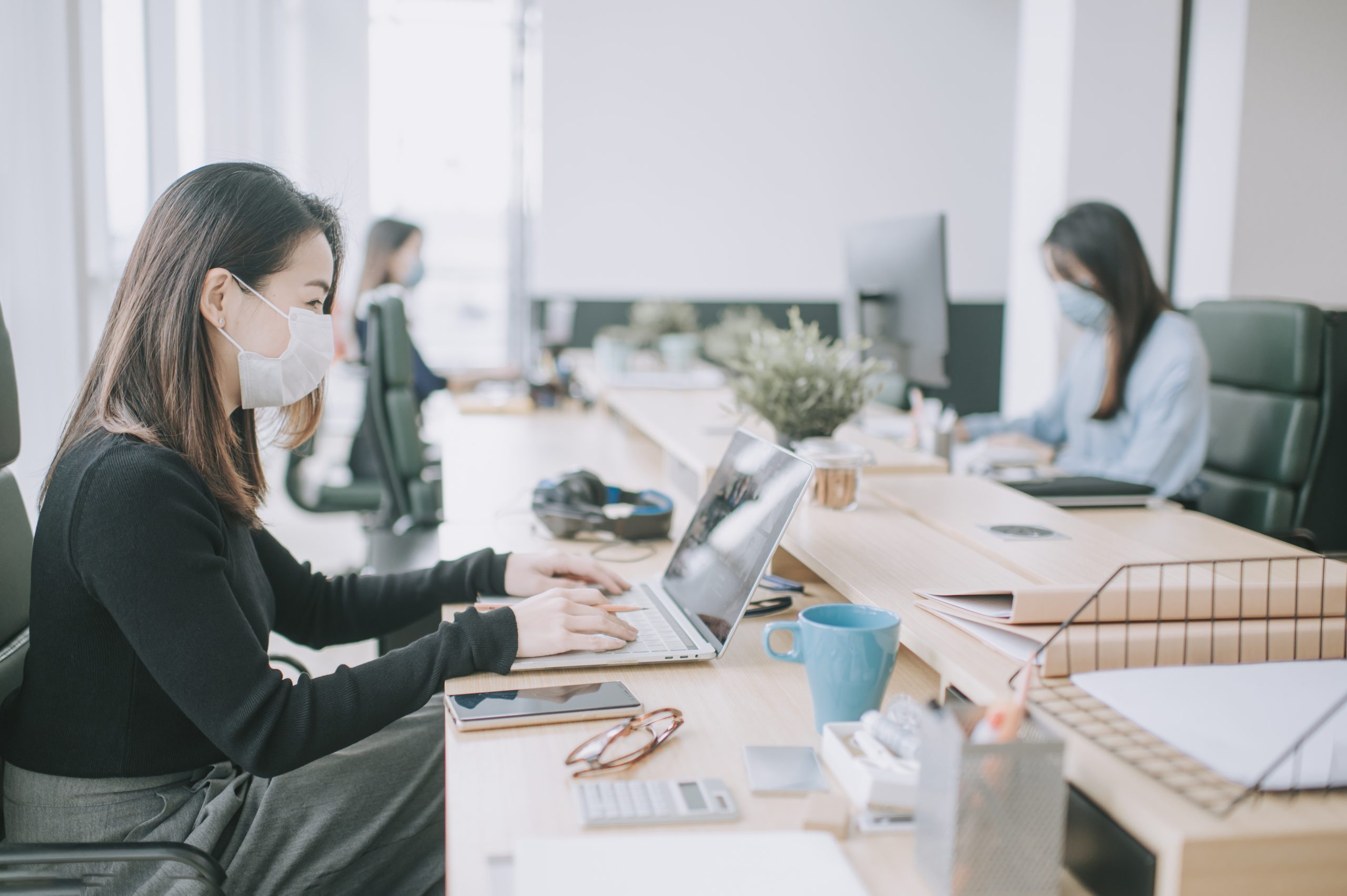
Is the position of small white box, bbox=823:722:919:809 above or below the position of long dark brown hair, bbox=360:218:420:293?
below

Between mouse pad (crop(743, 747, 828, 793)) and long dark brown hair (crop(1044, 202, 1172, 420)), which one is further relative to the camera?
long dark brown hair (crop(1044, 202, 1172, 420))

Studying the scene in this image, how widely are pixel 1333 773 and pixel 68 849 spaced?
1.01 m

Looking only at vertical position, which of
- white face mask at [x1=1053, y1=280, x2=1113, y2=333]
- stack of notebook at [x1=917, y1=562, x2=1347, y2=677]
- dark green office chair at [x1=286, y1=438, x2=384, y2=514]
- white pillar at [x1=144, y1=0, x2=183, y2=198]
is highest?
white pillar at [x1=144, y1=0, x2=183, y2=198]

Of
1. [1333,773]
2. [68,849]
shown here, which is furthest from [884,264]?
[68,849]

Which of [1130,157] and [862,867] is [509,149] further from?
[862,867]

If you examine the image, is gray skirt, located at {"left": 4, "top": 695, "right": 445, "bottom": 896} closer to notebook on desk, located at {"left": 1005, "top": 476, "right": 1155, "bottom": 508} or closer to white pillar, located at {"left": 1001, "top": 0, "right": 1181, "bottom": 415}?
notebook on desk, located at {"left": 1005, "top": 476, "right": 1155, "bottom": 508}

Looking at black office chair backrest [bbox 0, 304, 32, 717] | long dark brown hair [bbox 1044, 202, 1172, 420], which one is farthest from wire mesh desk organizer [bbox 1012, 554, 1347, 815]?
long dark brown hair [bbox 1044, 202, 1172, 420]

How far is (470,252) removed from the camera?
19.2ft

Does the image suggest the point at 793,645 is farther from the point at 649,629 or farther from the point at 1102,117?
the point at 1102,117

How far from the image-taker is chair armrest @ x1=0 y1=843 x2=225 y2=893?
0.89 m

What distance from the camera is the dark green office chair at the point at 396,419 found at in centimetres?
260

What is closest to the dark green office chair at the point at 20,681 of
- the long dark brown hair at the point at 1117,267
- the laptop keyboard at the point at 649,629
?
the laptop keyboard at the point at 649,629

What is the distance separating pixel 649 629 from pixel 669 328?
2.68 metres

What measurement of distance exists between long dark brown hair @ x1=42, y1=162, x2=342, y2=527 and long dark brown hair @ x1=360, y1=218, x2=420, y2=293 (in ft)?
8.89
